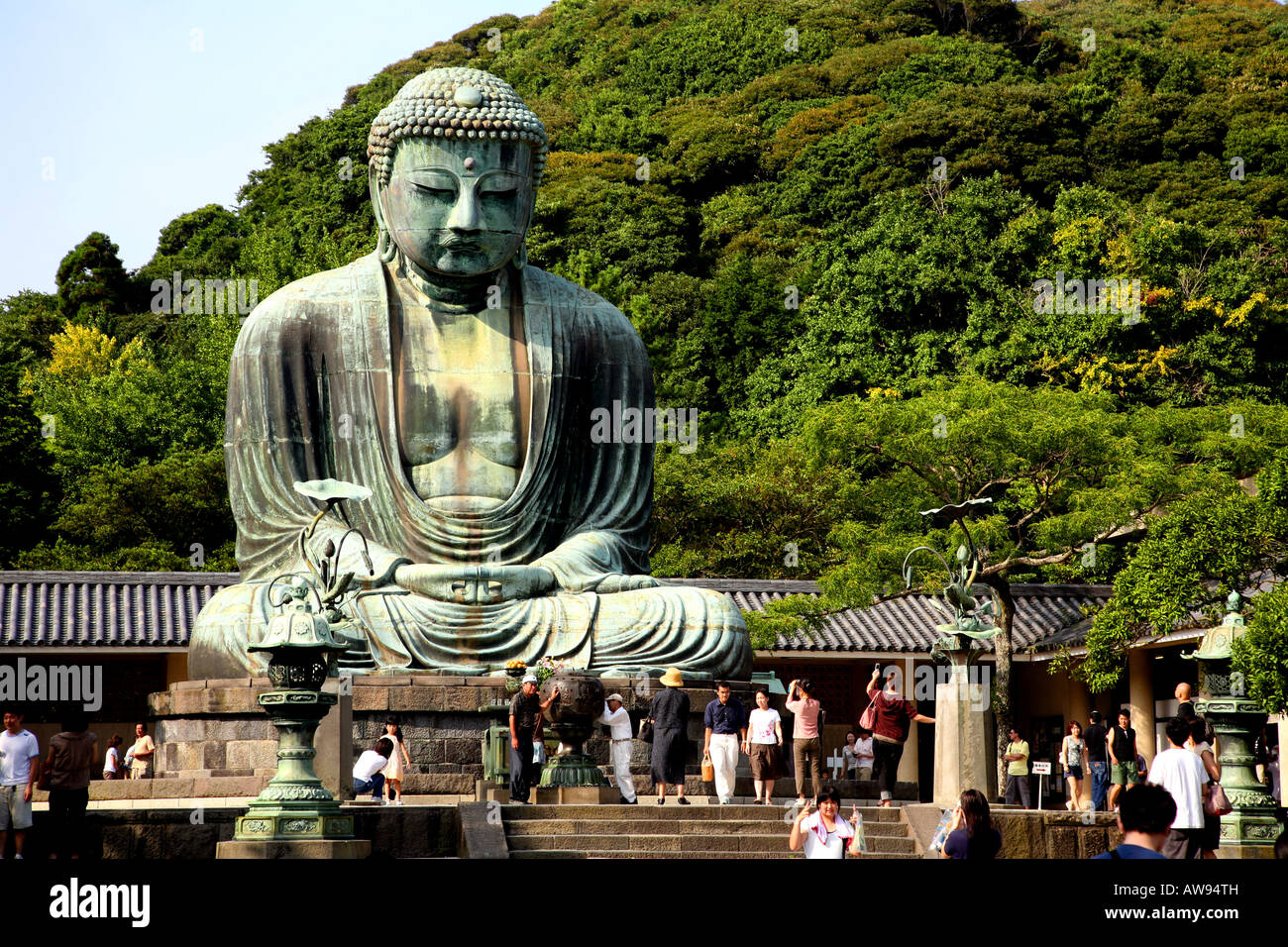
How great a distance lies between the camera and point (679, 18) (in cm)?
6169

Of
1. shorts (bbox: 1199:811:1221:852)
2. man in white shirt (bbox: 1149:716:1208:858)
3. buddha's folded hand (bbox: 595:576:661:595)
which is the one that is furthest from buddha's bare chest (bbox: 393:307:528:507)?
man in white shirt (bbox: 1149:716:1208:858)

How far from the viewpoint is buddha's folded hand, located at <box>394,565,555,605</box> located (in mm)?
16047

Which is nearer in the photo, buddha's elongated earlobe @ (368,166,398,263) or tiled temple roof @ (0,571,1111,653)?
buddha's elongated earlobe @ (368,166,398,263)

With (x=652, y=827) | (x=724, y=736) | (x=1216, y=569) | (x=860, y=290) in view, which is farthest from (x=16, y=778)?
(x=860, y=290)

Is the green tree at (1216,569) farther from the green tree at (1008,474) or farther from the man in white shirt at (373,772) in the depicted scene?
the man in white shirt at (373,772)

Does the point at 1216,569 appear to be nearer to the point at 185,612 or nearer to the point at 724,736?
the point at 724,736

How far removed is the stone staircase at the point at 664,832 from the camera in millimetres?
12570

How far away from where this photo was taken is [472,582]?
16.1 m

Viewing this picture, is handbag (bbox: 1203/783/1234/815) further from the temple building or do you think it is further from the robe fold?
the temple building

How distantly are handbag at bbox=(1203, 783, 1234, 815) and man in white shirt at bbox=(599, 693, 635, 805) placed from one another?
405 cm

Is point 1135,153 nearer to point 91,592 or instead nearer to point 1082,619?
point 1082,619

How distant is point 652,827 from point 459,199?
6334 mm

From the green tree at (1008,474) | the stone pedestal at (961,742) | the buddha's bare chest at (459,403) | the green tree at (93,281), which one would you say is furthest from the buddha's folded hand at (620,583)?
the green tree at (93,281)
